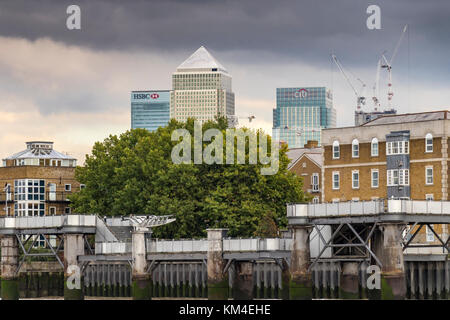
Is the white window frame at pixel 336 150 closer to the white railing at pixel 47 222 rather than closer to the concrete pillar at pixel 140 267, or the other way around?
the white railing at pixel 47 222

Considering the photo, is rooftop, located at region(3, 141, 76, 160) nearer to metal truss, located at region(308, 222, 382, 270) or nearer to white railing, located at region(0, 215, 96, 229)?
white railing, located at region(0, 215, 96, 229)

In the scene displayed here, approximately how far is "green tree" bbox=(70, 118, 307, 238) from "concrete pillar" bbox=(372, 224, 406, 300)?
31.5 metres

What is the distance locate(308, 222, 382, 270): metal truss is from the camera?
88356mm

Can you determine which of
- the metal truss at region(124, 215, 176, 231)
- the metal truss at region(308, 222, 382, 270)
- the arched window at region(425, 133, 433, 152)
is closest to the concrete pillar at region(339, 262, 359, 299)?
the metal truss at region(308, 222, 382, 270)

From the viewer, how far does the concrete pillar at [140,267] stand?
99750 mm

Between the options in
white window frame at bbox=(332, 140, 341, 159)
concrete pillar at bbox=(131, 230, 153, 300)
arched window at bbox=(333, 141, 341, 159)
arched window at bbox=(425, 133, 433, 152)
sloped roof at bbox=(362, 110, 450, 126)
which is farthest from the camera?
arched window at bbox=(333, 141, 341, 159)

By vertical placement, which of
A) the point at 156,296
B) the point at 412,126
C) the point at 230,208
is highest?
the point at 412,126

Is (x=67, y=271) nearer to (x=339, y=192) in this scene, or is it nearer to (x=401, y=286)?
(x=401, y=286)

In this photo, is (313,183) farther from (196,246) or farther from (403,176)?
(196,246)

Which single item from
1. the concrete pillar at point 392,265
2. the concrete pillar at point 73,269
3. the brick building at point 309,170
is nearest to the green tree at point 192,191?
the concrete pillar at point 73,269

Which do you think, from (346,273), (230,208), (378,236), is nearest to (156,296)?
(230,208)

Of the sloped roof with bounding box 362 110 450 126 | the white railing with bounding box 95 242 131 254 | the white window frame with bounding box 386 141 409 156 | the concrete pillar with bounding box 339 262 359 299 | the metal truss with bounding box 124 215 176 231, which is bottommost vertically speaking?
the concrete pillar with bounding box 339 262 359 299

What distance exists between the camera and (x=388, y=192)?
414 ft

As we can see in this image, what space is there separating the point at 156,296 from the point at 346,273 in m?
21.0
